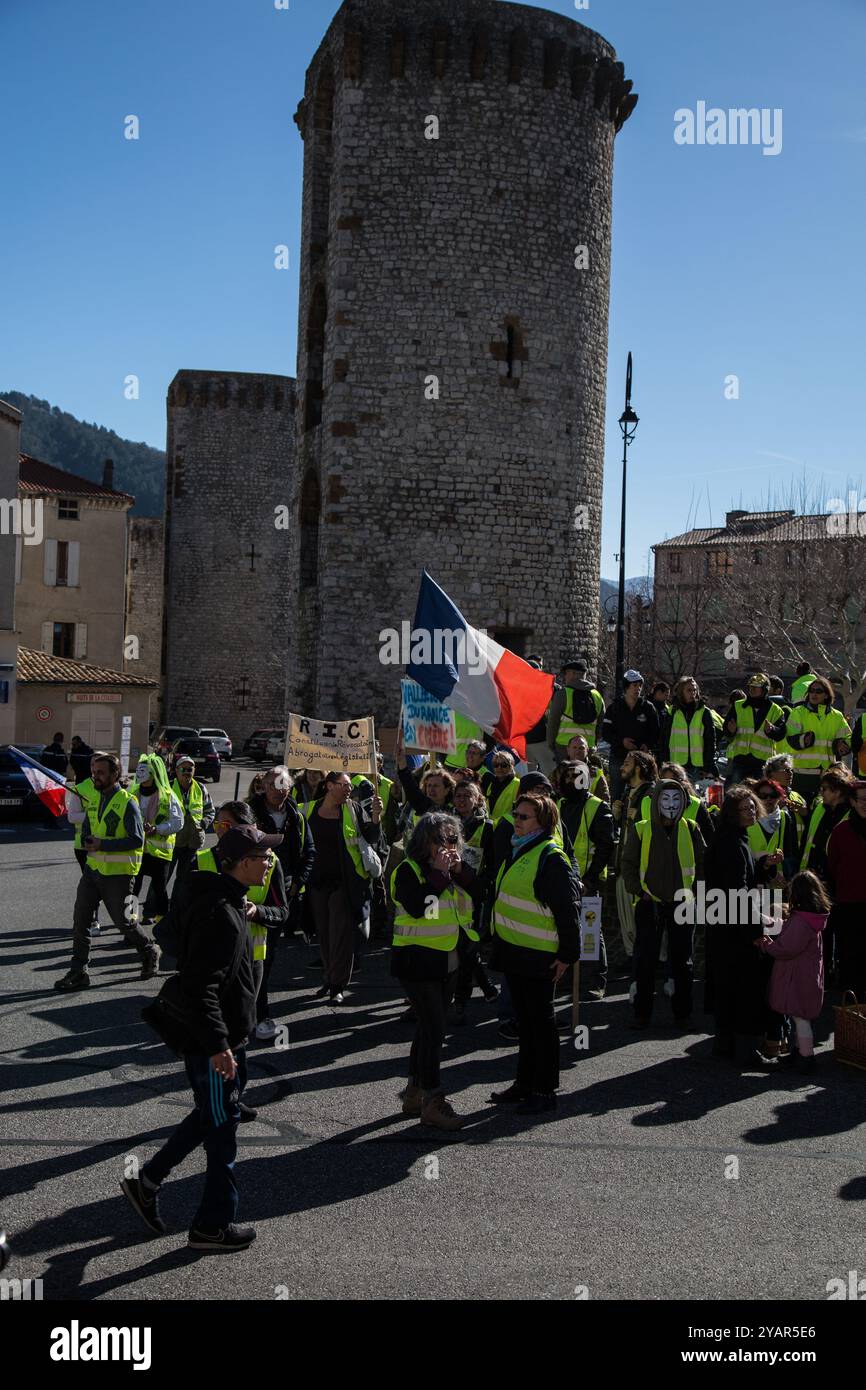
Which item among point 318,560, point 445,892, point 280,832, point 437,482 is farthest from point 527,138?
point 445,892

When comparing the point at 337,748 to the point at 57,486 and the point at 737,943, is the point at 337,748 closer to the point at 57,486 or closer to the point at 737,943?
the point at 737,943

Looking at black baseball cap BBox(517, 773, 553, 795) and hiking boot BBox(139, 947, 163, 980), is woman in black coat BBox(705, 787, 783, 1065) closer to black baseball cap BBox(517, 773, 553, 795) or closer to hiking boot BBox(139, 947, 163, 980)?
black baseball cap BBox(517, 773, 553, 795)

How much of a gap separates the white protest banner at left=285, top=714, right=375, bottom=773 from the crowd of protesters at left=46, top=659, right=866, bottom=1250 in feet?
1.16

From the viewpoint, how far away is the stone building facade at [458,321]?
2466 cm

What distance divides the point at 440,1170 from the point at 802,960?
3.20 metres

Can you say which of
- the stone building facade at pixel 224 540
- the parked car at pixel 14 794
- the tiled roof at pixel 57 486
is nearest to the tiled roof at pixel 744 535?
the stone building facade at pixel 224 540

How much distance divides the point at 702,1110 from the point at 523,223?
68.5ft

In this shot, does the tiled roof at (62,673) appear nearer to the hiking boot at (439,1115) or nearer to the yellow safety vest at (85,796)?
the yellow safety vest at (85,796)

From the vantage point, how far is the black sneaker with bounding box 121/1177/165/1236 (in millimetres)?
5652

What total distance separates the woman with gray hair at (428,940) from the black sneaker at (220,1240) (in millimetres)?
1836

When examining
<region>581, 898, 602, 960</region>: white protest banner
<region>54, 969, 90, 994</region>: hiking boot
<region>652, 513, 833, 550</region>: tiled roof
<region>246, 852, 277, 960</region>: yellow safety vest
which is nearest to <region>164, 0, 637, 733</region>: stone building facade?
<region>54, 969, 90, 994</region>: hiking boot

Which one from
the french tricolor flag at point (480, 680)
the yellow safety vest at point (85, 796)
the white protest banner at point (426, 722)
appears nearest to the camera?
the yellow safety vest at point (85, 796)
